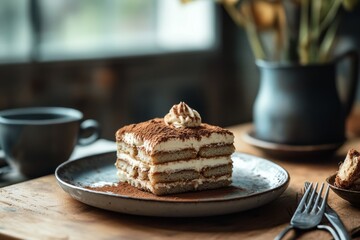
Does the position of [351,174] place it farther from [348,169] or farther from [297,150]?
[297,150]

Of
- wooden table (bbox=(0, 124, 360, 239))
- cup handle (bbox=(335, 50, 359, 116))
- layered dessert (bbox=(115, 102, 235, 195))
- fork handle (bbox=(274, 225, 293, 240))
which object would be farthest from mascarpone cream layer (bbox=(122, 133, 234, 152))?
cup handle (bbox=(335, 50, 359, 116))

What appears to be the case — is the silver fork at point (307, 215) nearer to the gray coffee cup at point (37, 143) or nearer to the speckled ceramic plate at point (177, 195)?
the speckled ceramic plate at point (177, 195)

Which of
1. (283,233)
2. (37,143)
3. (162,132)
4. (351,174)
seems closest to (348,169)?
(351,174)

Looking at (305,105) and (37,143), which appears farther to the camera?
(305,105)

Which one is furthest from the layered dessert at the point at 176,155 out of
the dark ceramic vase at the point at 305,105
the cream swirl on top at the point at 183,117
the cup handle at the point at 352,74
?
the cup handle at the point at 352,74

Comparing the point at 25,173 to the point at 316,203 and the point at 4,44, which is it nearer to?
the point at 316,203

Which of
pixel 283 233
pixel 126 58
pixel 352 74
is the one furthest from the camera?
pixel 126 58
